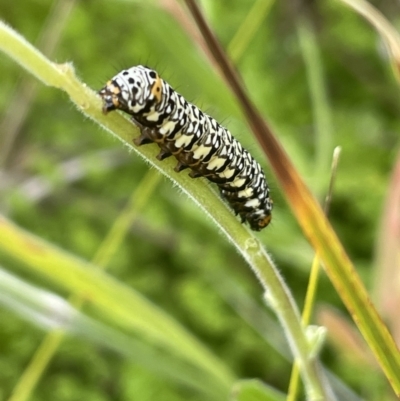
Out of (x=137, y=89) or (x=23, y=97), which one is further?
(x=23, y=97)

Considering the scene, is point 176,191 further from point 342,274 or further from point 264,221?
point 342,274

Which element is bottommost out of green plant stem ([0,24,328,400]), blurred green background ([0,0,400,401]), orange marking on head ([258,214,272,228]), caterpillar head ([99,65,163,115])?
green plant stem ([0,24,328,400])

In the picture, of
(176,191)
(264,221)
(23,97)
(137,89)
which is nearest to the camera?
(137,89)

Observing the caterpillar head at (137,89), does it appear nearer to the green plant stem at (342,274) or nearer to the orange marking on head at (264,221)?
the green plant stem at (342,274)

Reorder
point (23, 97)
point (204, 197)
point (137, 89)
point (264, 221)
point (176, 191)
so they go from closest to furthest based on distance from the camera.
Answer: point (204, 197) < point (137, 89) < point (264, 221) < point (176, 191) < point (23, 97)

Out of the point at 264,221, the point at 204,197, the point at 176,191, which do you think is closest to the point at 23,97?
the point at 176,191

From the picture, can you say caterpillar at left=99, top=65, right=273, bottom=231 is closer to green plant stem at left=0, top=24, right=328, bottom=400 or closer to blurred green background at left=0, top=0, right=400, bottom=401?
green plant stem at left=0, top=24, right=328, bottom=400

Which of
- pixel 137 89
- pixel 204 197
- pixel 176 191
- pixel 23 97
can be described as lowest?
pixel 204 197

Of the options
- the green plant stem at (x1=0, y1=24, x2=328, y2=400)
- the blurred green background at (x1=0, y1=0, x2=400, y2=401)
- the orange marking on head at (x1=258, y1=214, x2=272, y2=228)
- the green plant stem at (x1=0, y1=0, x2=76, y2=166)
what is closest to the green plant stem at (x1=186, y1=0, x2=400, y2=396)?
the green plant stem at (x1=0, y1=24, x2=328, y2=400)
